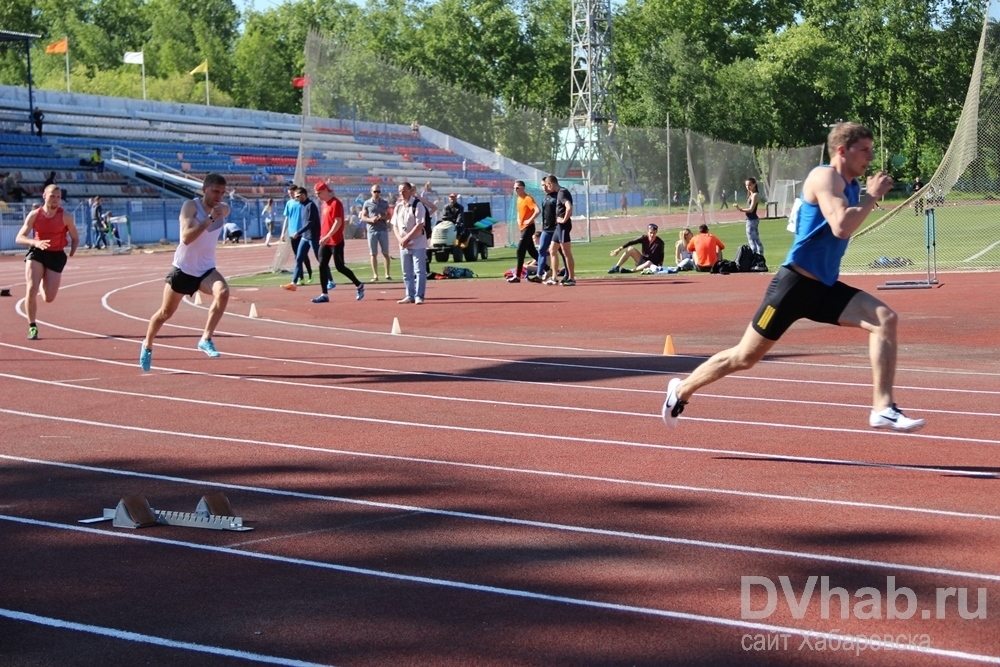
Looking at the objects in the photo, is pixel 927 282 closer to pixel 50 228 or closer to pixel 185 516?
pixel 50 228

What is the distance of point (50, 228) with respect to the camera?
15.6 metres

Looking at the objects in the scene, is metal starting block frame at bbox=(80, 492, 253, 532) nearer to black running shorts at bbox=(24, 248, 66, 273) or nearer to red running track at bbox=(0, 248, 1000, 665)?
red running track at bbox=(0, 248, 1000, 665)

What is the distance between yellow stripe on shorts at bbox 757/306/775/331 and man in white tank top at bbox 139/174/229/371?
20.4 feet

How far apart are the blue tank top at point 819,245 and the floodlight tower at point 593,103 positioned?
31.8m

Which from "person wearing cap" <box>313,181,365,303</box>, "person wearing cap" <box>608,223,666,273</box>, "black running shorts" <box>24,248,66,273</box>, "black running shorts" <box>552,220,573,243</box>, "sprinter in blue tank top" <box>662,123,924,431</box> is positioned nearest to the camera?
"sprinter in blue tank top" <box>662,123,924,431</box>

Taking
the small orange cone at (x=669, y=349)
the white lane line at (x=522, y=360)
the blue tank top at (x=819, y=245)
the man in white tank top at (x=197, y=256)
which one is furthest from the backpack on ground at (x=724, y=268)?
the blue tank top at (x=819, y=245)

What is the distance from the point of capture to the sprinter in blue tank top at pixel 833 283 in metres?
7.44

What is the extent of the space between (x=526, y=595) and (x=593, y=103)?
206ft

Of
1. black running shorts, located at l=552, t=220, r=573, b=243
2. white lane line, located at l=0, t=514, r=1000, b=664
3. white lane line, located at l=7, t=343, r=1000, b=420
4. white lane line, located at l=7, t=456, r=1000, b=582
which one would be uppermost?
black running shorts, located at l=552, t=220, r=573, b=243

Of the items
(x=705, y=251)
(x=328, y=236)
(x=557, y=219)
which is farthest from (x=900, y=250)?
(x=328, y=236)

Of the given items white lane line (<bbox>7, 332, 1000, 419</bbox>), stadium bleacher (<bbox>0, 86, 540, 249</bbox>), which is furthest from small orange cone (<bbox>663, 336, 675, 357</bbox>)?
stadium bleacher (<bbox>0, 86, 540, 249</bbox>)

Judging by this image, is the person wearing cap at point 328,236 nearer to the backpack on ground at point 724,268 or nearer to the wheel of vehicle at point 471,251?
the backpack on ground at point 724,268

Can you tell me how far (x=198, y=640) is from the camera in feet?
16.0

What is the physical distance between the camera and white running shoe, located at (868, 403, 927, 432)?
7.52 meters
